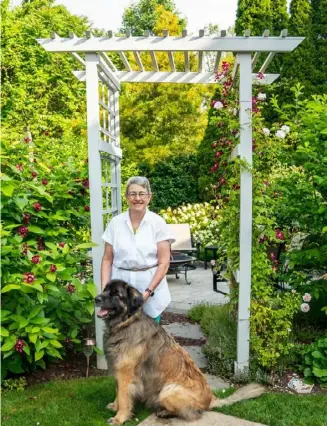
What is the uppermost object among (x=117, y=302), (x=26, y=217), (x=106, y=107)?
(x=106, y=107)

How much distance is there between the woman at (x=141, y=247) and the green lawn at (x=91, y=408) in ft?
2.70

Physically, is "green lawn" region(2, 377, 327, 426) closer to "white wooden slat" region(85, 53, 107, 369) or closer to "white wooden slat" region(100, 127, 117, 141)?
"white wooden slat" region(85, 53, 107, 369)

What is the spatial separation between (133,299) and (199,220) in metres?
9.01

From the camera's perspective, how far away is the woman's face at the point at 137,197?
3631 mm

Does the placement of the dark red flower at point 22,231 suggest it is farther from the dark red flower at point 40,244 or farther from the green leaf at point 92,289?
the green leaf at point 92,289

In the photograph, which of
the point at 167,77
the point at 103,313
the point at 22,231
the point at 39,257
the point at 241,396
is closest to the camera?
the point at 103,313

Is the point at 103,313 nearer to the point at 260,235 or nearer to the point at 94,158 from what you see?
the point at 94,158

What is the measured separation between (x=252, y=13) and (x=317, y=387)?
1248cm

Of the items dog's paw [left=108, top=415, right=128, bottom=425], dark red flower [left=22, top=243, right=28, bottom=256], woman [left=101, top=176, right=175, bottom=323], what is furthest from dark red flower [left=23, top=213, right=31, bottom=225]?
dog's paw [left=108, top=415, right=128, bottom=425]

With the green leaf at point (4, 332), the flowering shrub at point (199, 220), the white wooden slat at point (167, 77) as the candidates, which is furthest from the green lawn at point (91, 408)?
the flowering shrub at point (199, 220)

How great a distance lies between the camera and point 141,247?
12.0ft

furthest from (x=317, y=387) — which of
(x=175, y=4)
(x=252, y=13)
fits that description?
(x=175, y=4)

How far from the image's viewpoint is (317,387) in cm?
418

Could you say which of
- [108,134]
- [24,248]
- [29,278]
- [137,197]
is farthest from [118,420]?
[108,134]
